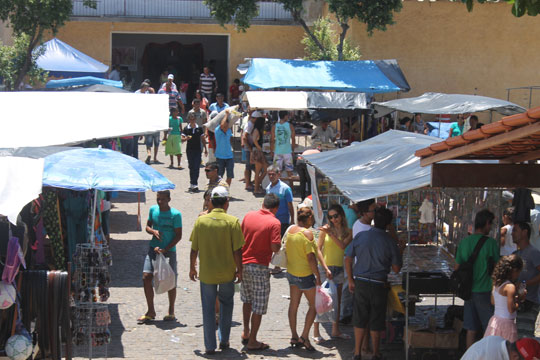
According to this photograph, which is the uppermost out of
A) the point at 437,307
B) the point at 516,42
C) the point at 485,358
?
the point at 516,42

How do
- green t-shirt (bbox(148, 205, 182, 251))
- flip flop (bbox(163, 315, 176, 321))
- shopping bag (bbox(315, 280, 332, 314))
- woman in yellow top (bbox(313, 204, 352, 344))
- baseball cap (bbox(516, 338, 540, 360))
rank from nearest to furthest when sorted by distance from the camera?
baseball cap (bbox(516, 338, 540, 360))
shopping bag (bbox(315, 280, 332, 314))
woman in yellow top (bbox(313, 204, 352, 344))
green t-shirt (bbox(148, 205, 182, 251))
flip flop (bbox(163, 315, 176, 321))

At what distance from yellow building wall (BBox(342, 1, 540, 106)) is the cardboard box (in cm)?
1986

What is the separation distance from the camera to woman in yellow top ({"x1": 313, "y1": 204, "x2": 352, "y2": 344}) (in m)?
9.31

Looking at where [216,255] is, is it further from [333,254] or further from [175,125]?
[175,125]

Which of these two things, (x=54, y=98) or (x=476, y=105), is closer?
(x=54, y=98)

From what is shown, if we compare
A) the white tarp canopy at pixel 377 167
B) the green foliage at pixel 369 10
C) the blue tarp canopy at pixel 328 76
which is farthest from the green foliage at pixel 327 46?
the white tarp canopy at pixel 377 167

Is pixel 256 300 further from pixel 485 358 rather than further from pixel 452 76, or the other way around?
pixel 452 76

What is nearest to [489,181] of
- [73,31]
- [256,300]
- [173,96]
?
[256,300]

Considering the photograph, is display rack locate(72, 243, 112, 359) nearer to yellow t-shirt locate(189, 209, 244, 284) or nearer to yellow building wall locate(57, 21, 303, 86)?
yellow t-shirt locate(189, 209, 244, 284)

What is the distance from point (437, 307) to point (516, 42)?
19538 millimetres

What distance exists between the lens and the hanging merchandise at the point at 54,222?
30.6 feet

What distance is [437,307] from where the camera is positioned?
10.0m

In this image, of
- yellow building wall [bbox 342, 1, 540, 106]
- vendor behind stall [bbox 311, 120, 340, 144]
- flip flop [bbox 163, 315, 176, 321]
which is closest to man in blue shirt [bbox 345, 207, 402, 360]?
flip flop [bbox 163, 315, 176, 321]

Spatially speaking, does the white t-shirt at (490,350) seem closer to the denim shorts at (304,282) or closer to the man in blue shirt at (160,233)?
the denim shorts at (304,282)
